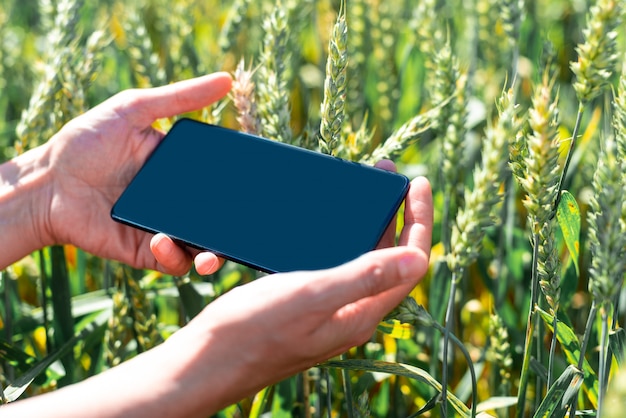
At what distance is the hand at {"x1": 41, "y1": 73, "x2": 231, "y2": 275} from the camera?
1.18 meters

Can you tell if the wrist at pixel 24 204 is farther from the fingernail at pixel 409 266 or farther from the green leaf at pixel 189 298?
the fingernail at pixel 409 266

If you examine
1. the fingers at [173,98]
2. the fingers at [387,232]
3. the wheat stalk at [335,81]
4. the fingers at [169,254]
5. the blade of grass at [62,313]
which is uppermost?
the wheat stalk at [335,81]

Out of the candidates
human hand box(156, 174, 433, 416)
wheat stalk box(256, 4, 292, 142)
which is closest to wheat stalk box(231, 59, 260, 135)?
wheat stalk box(256, 4, 292, 142)

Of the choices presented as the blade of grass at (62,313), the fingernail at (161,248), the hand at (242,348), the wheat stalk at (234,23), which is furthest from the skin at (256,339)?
the wheat stalk at (234,23)

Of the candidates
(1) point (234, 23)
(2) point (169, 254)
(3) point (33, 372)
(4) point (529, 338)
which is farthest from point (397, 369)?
(1) point (234, 23)

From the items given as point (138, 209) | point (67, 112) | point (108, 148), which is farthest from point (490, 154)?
point (67, 112)

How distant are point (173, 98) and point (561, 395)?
743 mm

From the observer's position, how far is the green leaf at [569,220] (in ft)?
3.05

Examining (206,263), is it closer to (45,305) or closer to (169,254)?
(169,254)

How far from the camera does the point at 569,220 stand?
3.08 ft

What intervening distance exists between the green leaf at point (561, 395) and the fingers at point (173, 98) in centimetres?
68

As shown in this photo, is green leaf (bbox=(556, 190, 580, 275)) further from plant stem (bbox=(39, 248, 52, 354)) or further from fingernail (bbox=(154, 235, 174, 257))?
plant stem (bbox=(39, 248, 52, 354))

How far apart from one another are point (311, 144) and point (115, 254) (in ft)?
1.22

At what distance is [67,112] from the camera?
1.29 m
